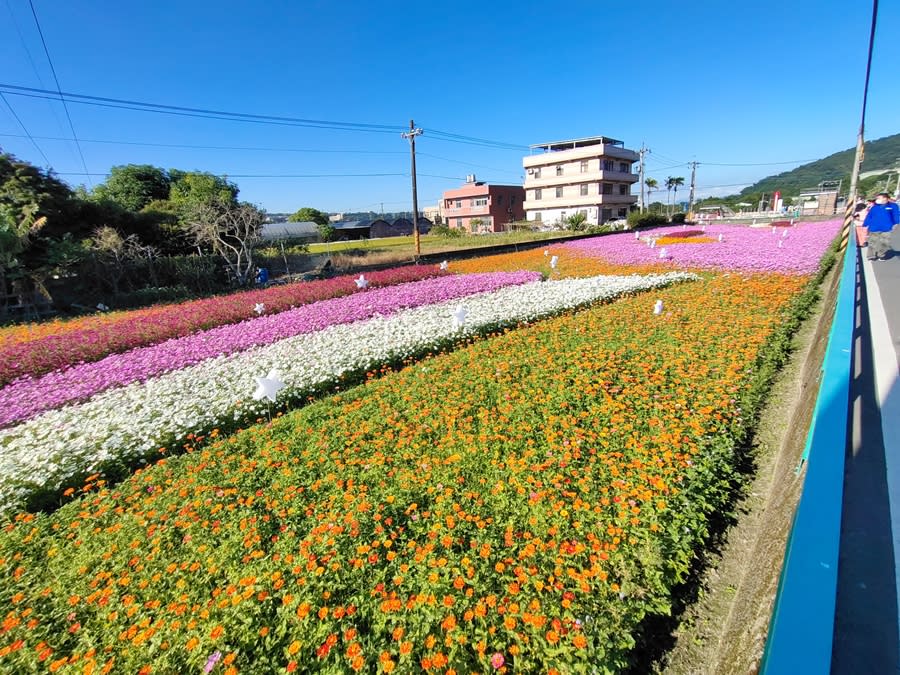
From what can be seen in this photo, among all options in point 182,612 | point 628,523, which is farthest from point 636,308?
point 182,612

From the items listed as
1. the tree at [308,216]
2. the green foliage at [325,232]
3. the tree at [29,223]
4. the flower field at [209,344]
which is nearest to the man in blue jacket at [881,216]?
the flower field at [209,344]

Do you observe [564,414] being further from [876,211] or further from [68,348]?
[876,211]

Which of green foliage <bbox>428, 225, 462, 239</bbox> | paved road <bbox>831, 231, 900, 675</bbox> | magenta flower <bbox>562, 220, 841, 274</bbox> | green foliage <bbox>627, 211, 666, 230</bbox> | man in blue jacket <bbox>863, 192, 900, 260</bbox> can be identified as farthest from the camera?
green foliage <bbox>428, 225, 462, 239</bbox>

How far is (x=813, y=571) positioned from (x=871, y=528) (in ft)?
8.81

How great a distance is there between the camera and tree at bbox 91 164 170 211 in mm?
28031

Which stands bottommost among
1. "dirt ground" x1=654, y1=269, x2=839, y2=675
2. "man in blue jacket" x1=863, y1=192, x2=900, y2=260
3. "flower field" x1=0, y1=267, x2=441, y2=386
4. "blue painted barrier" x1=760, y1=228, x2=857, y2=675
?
"dirt ground" x1=654, y1=269, x2=839, y2=675

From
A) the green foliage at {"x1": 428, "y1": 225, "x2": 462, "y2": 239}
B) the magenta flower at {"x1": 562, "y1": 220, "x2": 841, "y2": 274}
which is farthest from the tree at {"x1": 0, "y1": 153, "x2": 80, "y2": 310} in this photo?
the green foliage at {"x1": 428, "y1": 225, "x2": 462, "y2": 239}

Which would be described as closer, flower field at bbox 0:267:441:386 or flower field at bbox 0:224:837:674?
flower field at bbox 0:224:837:674

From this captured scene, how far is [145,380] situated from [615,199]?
5546 centimetres

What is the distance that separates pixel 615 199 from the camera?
51.7m

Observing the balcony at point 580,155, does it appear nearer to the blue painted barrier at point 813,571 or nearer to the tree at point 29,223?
the tree at point 29,223

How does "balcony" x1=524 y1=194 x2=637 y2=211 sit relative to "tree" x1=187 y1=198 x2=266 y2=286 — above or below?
above

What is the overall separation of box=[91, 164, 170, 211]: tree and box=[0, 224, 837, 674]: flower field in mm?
27054

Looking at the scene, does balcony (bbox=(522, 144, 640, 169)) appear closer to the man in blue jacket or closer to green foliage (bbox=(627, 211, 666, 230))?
green foliage (bbox=(627, 211, 666, 230))
